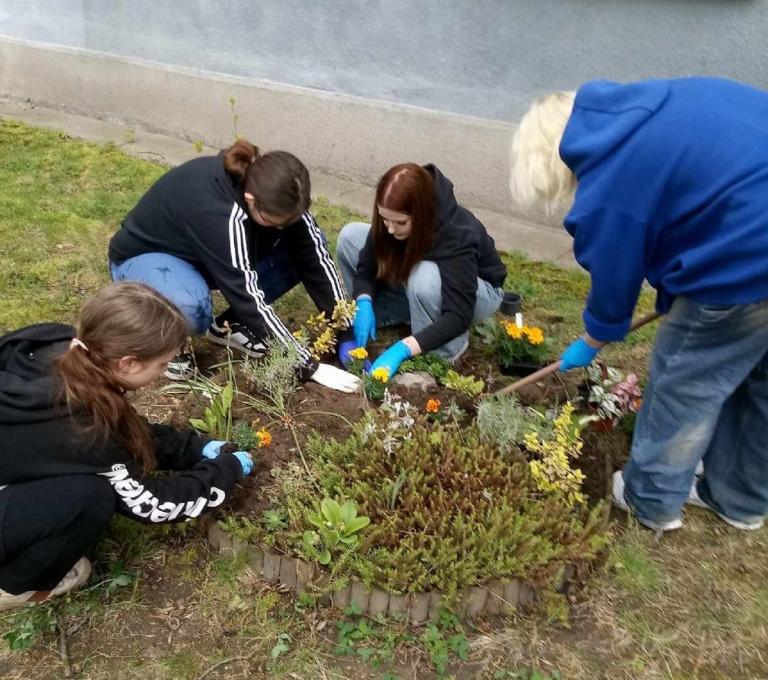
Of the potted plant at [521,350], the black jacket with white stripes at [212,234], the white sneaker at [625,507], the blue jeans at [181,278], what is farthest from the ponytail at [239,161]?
the white sneaker at [625,507]

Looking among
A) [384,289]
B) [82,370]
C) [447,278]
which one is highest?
[82,370]

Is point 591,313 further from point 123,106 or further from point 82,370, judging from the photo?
point 123,106

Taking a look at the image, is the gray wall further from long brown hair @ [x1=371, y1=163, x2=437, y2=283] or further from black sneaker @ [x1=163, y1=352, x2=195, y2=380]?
black sneaker @ [x1=163, y1=352, x2=195, y2=380]

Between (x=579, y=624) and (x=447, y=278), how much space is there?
150 cm

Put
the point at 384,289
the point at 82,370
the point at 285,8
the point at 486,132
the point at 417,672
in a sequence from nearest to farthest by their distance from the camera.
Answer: the point at 82,370
the point at 417,672
the point at 384,289
the point at 486,132
the point at 285,8

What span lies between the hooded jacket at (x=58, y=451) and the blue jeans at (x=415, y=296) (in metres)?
1.30

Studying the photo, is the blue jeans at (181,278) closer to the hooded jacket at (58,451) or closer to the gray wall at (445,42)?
the hooded jacket at (58,451)

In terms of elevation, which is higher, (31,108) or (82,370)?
(82,370)

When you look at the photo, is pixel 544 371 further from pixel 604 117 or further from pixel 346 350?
pixel 604 117

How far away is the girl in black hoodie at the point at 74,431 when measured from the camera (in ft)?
6.18

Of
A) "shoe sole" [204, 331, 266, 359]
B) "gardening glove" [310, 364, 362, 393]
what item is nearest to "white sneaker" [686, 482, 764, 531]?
"gardening glove" [310, 364, 362, 393]

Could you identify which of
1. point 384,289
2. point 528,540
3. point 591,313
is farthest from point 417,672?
point 384,289

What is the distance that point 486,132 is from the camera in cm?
490

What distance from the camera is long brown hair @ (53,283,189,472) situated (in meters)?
1.88
